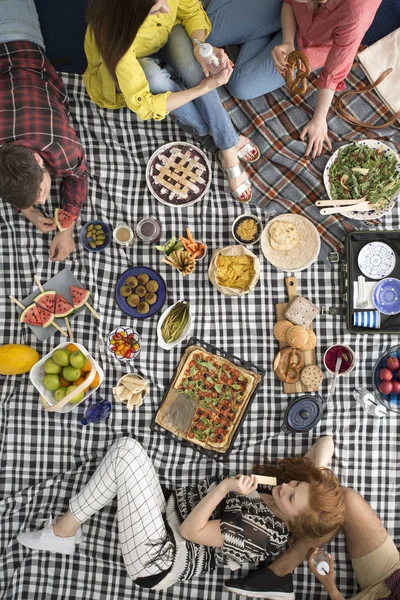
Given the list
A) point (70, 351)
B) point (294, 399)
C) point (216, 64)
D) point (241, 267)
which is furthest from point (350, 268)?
point (70, 351)

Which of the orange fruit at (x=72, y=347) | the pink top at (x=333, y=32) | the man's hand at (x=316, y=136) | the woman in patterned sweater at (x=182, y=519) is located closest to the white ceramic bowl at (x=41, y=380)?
the orange fruit at (x=72, y=347)

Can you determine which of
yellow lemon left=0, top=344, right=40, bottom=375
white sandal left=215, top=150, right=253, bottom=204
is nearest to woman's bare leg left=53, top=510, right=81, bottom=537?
yellow lemon left=0, top=344, right=40, bottom=375

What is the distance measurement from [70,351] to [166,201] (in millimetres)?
1100

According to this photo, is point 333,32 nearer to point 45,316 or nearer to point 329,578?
point 45,316

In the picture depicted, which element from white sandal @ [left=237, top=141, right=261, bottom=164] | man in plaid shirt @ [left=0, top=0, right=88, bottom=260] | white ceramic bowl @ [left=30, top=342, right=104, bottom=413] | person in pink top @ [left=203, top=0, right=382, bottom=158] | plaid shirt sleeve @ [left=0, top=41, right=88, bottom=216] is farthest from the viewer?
white sandal @ [left=237, top=141, right=261, bottom=164]

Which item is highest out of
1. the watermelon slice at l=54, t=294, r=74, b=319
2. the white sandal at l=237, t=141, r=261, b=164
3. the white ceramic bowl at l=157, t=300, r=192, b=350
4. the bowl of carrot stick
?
the white sandal at l=237, t=141, r=261, b=164

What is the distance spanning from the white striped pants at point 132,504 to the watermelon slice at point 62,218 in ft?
4.44

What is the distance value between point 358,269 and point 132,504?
1.94 meters

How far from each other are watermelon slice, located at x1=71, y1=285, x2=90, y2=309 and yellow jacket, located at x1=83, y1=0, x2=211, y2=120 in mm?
1095

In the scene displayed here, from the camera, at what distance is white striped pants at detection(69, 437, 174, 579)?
2.95 m

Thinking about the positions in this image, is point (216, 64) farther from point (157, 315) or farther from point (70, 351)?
point (70, 351)

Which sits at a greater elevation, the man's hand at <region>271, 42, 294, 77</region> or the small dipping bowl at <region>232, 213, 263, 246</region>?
the man's hand at <region>271, 42, 294, 77</region>

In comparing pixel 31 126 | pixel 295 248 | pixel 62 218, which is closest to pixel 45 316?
pixel 62 218

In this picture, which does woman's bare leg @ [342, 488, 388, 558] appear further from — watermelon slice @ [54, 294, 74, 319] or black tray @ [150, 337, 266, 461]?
watermelon slice @ [54, 294, 74, 319]
